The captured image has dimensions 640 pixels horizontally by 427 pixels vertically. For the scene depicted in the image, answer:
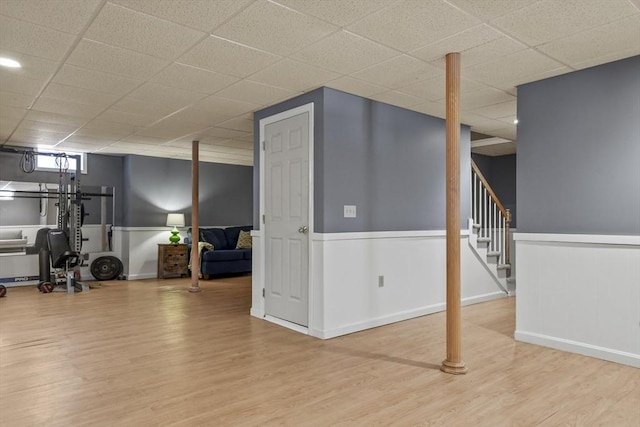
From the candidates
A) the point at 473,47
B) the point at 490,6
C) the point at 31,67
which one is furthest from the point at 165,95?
the point at 490,6

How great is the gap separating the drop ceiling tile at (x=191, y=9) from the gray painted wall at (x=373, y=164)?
153 cm

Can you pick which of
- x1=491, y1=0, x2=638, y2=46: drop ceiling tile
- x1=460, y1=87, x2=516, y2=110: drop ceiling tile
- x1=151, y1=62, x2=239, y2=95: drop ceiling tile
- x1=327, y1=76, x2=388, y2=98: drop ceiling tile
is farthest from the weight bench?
x1=491, y1=0, x2=638, y2=46: drop ceiling tile

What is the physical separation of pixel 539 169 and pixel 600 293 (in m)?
1.11

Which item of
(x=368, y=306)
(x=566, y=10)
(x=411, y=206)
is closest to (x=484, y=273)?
(x=411, y=206)

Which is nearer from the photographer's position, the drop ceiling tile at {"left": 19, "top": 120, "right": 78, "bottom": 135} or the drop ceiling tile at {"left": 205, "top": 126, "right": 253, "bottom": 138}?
the drop ceiling tile at {"left": 19, "top": 120, "right": 78, "bottom": 135}

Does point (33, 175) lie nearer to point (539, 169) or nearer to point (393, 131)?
point (393, 131)

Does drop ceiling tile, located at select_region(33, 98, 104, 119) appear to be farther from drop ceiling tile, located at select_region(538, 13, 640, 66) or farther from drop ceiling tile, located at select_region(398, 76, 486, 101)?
drop ceiling tile, located at select_region(538, 13, 640, 66)

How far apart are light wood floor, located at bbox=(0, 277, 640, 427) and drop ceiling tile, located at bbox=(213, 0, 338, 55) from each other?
2270 millimetres

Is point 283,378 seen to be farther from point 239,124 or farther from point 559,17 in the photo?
point 239,124

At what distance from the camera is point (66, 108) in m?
4.69

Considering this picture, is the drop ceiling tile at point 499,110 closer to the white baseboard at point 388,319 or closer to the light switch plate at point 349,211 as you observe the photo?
the light switch plate at point 349,211

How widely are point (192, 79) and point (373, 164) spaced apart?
1885mm

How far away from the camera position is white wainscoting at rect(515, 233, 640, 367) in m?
3.21

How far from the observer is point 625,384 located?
2.81m
